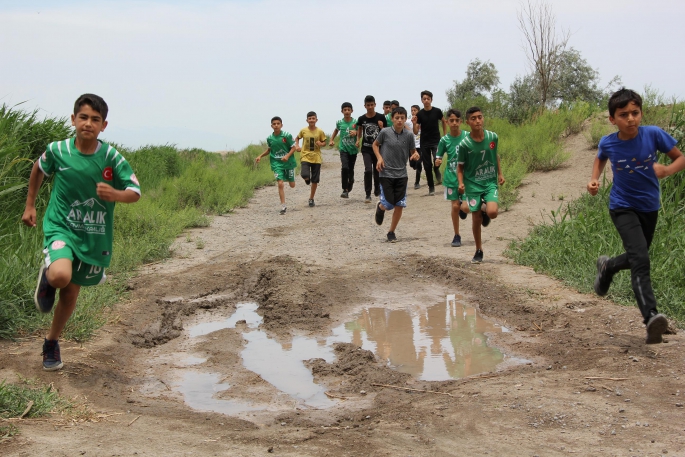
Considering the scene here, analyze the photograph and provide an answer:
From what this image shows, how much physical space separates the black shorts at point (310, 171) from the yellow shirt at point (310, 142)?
107 millimetres

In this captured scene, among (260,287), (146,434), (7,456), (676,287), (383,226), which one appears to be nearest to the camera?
(7,456)

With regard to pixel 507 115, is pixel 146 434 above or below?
below

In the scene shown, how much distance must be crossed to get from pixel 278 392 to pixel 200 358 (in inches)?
42.0

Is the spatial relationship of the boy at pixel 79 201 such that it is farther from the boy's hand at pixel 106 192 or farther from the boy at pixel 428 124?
the boy at pixel 428 124

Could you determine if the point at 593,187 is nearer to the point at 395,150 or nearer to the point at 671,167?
the point at 671,167

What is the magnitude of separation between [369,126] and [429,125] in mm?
1379

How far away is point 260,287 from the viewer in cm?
793

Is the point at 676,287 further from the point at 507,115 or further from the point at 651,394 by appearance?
the point at 507,115

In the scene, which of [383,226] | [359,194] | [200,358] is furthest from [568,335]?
[359,194]

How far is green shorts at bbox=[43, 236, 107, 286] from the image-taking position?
4.68 meters

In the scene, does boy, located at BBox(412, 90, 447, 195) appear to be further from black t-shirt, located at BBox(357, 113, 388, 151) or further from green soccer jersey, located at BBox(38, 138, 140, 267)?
green soccer jersey, located at BBox(38, 138, 140, 267)

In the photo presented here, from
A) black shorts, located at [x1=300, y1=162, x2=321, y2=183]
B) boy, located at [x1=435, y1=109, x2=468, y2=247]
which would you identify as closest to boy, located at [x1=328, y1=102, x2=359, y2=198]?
black shorts, located at [x1=300, y1=162, x2=321, y2=183]

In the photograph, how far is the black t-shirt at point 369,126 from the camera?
14.1m

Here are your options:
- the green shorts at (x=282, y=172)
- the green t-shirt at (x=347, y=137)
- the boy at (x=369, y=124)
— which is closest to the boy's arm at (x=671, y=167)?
the boy at (x=369, y=124)
